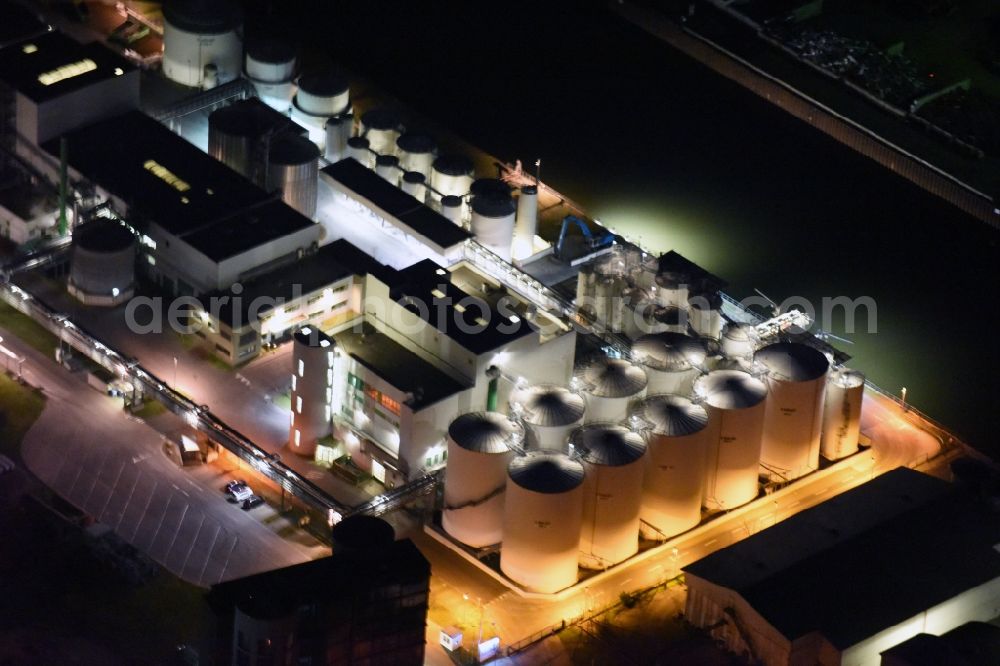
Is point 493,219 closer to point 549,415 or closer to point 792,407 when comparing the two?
point 549,415

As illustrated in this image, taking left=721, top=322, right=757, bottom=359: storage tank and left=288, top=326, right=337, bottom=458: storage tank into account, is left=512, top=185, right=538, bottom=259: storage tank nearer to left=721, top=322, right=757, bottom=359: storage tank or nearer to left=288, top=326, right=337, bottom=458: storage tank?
left=721, top=322, right=757, bottom=359: storage tank

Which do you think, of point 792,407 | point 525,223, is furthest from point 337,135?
point 792,407

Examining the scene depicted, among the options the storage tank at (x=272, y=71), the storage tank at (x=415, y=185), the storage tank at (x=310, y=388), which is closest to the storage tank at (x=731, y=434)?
the storage tank at (x=310, y=388)

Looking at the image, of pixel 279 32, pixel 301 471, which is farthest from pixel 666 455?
pixel 279 32

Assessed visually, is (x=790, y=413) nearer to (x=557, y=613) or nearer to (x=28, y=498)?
(x=557, y=613)

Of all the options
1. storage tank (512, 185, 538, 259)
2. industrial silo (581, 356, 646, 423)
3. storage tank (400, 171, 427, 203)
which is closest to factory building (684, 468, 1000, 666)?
industrial silo (581, 356, 646, 423)

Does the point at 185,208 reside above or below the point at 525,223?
above

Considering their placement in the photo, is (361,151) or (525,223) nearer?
(525,223)
